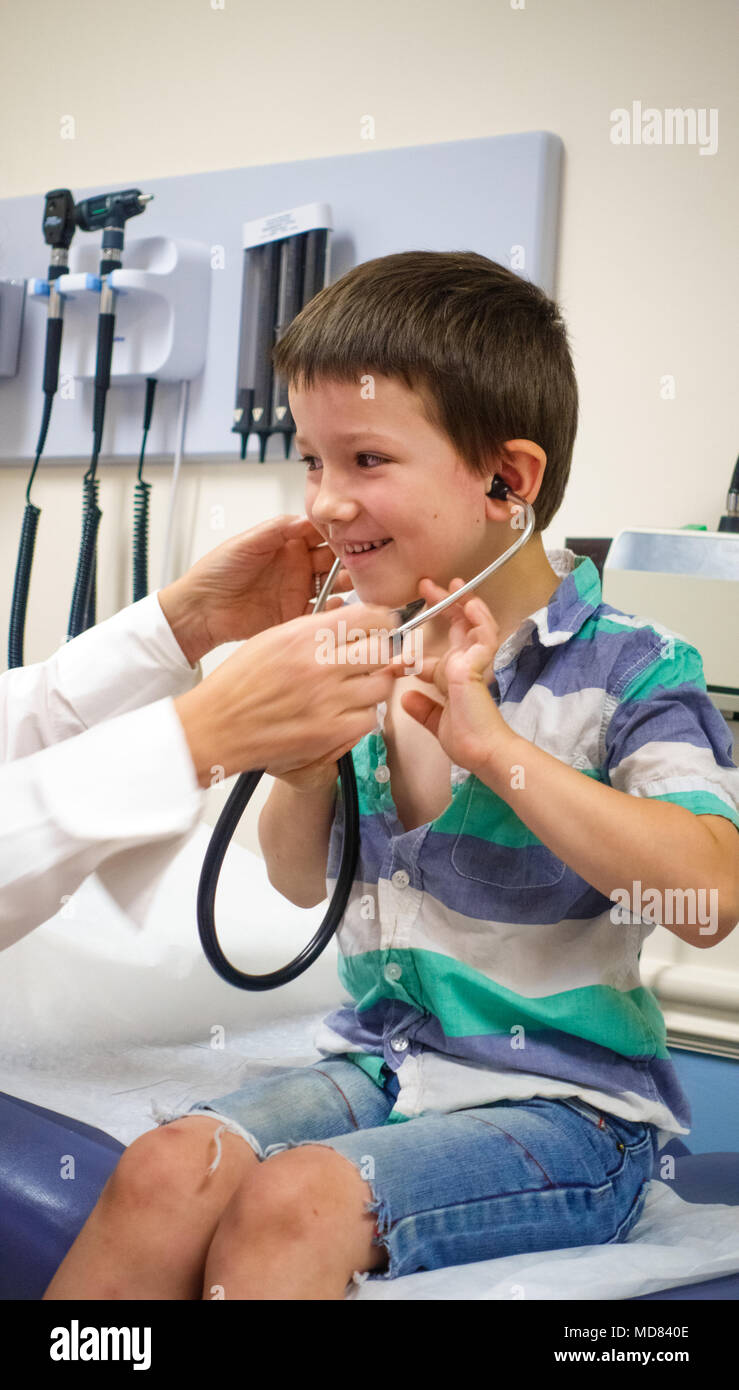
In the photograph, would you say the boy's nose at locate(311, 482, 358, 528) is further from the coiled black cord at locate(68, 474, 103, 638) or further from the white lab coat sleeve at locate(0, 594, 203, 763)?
the coiled black cord at locate(68, 474, 103, 638)

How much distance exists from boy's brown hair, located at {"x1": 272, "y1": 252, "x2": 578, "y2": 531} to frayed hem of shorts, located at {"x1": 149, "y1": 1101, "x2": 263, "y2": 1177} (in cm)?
49

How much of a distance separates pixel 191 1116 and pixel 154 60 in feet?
4.88

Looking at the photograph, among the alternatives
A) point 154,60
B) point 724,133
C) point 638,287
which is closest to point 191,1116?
point 638,287

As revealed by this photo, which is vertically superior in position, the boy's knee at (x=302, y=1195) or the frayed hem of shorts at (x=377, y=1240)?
the boy's knee at (x=302, y=1195)

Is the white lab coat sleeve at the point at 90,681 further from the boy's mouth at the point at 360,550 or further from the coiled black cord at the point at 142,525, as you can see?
the coiled black cord at the point at 142,525

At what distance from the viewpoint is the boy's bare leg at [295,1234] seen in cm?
62

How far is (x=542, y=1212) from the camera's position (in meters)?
0.72

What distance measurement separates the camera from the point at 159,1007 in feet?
3.75

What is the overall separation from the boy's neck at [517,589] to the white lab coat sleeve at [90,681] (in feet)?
0.95

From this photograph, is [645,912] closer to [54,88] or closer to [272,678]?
[272,678]

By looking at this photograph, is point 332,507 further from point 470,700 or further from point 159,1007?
point 159,1007

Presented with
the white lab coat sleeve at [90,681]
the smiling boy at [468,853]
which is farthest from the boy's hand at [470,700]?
the white lab coat sleeve at [90,681]

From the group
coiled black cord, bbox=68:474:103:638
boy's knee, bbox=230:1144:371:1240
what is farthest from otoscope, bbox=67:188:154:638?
boy's knee, bbox=230:1144:371:1240
